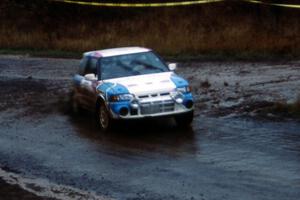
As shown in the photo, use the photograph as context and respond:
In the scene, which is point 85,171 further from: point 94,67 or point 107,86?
point 94,67

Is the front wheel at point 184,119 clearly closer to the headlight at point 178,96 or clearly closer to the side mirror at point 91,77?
the headlight at point 178,96

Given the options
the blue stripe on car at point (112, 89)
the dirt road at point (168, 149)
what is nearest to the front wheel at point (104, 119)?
the dirt road at point (168, 149)

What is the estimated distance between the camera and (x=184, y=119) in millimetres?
15969

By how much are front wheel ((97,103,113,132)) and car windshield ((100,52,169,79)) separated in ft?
2.44

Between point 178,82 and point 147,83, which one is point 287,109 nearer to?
point 178,82

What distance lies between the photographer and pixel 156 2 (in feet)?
149

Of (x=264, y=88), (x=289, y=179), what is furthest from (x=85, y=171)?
(x=264, y=88)

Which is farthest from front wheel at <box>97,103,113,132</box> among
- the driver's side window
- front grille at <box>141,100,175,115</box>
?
front grille at <box>141,100,175,115</box>

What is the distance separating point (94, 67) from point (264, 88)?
487 centimetres

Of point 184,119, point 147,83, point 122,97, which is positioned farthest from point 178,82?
point 122,97

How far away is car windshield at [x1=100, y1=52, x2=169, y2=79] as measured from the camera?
16672mm

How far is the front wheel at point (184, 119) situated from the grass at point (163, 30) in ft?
37.6

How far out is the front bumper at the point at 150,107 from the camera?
1542 cm

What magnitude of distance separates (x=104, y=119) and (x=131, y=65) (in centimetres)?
139
